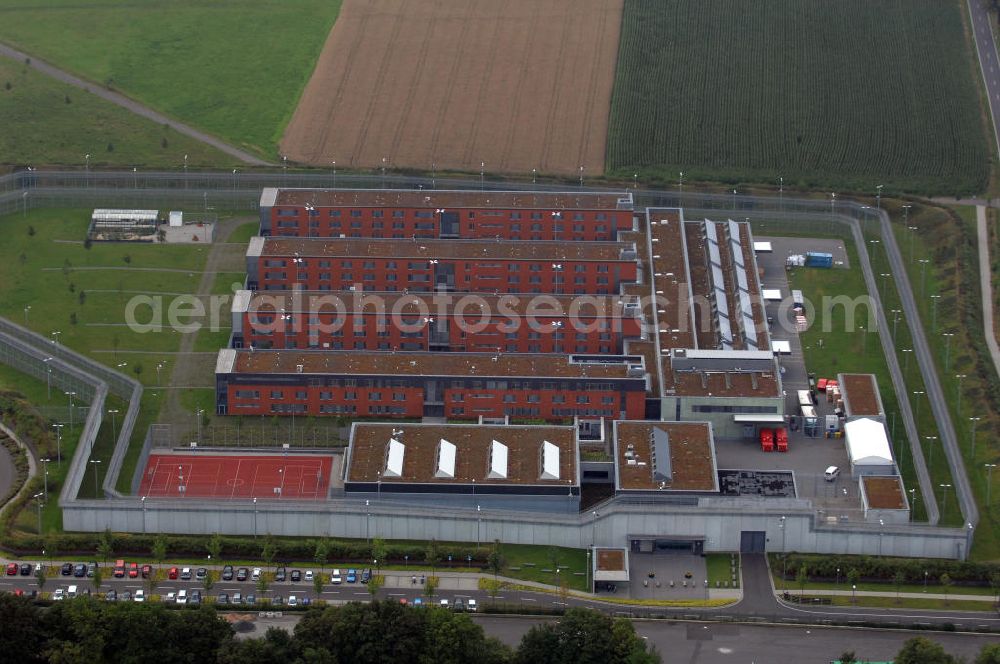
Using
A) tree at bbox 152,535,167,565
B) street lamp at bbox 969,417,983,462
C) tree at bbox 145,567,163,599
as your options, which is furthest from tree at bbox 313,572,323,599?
street lamp at bbox 969,417,983,462

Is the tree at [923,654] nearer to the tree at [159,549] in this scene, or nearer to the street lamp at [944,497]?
the street lamp at [944,497]

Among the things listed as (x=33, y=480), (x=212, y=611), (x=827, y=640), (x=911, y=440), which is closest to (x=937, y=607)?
(x=827, y=640)

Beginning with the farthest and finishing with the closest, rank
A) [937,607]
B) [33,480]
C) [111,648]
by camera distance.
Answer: [33,480], [937,607], [111,648]

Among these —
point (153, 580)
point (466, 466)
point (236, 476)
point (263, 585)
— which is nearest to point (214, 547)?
point (153, 580)

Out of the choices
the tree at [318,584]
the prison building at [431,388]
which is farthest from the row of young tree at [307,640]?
the prison building at [431,388]

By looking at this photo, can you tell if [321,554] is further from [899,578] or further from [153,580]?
[899,578]

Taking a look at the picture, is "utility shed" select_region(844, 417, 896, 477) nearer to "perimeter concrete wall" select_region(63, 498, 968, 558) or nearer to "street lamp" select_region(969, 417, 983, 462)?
"street lamp" select_region(969, 417, 983, 462)

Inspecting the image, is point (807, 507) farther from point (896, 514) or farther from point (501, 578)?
point (501, 578)
